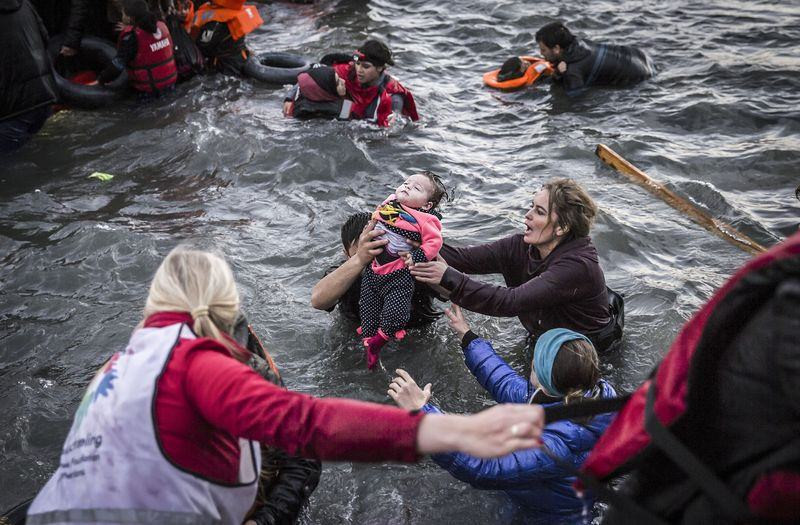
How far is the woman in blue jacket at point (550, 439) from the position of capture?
3.23 m

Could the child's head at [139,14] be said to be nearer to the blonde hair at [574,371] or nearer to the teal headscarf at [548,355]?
the teal headscarf at [548,355]

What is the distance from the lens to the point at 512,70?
33.7 feet

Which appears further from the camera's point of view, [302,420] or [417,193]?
[417,193]

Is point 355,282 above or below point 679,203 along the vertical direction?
above

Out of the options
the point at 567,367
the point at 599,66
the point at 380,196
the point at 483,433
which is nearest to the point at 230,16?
the point at 380,196

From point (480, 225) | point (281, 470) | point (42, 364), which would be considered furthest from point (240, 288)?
point (281, 470)

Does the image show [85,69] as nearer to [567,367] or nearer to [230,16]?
[230,16]

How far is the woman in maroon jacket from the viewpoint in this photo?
14.0ft

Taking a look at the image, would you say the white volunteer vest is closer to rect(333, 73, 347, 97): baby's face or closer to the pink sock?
the pink sock

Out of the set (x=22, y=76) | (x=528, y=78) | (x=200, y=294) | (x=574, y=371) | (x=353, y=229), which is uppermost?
(x=200, y=294)

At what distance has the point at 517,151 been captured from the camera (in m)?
8.58

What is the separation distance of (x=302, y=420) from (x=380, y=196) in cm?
551

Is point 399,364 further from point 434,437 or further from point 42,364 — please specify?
point 434,437

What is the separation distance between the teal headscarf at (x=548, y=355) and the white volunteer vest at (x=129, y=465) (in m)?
1.67
